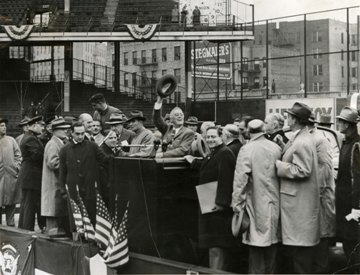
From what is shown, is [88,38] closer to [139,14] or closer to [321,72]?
[139,14]

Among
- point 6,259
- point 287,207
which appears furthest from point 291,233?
point 6,259

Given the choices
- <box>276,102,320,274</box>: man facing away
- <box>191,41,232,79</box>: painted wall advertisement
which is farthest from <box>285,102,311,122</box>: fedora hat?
<box>191,41,232,79</box>: painted wall advertisement

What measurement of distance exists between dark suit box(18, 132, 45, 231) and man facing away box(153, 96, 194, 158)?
190 centimetres

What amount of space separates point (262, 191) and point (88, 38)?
21.4 metres

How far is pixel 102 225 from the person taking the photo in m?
5.09

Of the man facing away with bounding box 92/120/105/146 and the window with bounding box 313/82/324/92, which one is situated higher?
the window with bounding box 313/82/324/92

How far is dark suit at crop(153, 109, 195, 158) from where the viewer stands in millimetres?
5074

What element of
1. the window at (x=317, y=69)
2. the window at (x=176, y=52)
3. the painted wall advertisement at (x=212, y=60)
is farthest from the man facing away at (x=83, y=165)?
the window at (x=176, y=52)

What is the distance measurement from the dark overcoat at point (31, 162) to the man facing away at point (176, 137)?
188cm

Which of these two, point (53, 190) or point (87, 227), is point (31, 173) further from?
point (87, 227)

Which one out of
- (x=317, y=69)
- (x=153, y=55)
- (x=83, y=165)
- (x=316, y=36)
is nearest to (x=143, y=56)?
(x=153, y=55)

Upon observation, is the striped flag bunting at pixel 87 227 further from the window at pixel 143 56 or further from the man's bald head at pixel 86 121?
the window at pixel 143 56

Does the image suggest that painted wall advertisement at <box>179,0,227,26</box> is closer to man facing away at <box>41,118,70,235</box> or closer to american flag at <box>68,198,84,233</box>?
man facing away at <box>41,118,70,235</box>

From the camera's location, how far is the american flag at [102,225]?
5.03 metres
